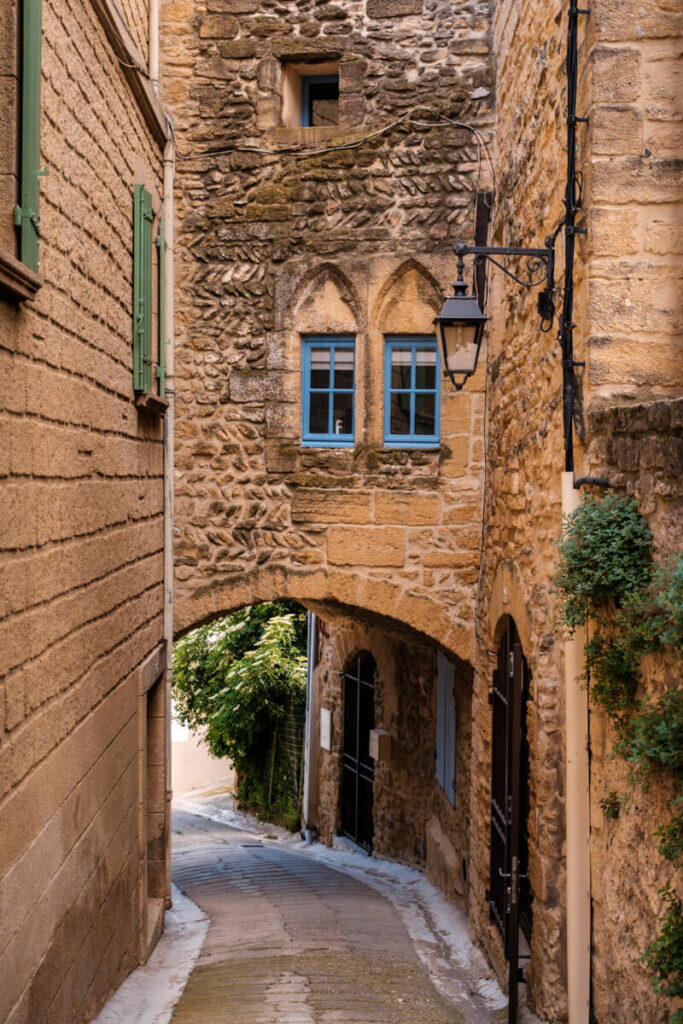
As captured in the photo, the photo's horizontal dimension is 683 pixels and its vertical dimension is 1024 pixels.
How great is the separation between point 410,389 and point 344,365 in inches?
20.4

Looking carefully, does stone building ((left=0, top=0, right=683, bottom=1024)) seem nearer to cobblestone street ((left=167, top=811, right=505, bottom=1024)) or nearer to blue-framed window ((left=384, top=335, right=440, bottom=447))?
blue-framed window ((left=384, top=335, right=440, bottom=447))

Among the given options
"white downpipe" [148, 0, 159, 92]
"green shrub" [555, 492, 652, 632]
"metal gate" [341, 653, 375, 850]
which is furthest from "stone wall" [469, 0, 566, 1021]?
"metal gate" [341, 653, 375, 850]

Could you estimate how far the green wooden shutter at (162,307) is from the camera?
7.38 m

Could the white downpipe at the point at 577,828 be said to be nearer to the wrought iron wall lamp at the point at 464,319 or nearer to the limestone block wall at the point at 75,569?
the wrought iron wall lamp at the point at 464,319

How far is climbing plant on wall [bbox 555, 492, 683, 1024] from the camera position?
11.4ft

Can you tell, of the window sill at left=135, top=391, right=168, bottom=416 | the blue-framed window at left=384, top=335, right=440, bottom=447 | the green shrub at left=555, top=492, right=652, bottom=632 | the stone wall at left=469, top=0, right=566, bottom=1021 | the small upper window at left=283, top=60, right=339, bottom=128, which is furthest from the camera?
the small upper window at left=283, top=60, right=339, bottom=128

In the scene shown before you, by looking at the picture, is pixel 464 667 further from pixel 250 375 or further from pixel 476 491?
pixel 250 375

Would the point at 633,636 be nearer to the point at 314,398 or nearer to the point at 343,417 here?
the point at 343,417

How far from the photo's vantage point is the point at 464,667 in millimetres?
7961

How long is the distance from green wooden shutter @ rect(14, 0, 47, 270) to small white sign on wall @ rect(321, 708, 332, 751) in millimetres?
9392

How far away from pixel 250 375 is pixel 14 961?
16.0 feet

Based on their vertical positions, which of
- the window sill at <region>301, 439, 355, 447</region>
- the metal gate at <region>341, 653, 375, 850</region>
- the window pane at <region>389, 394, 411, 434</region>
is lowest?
the metal gate at <region>341, 653, 375, 850</region>

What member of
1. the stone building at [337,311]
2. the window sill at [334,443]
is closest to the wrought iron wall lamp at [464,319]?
the stone building at [337,311]

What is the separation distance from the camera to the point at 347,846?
39.8 ft
